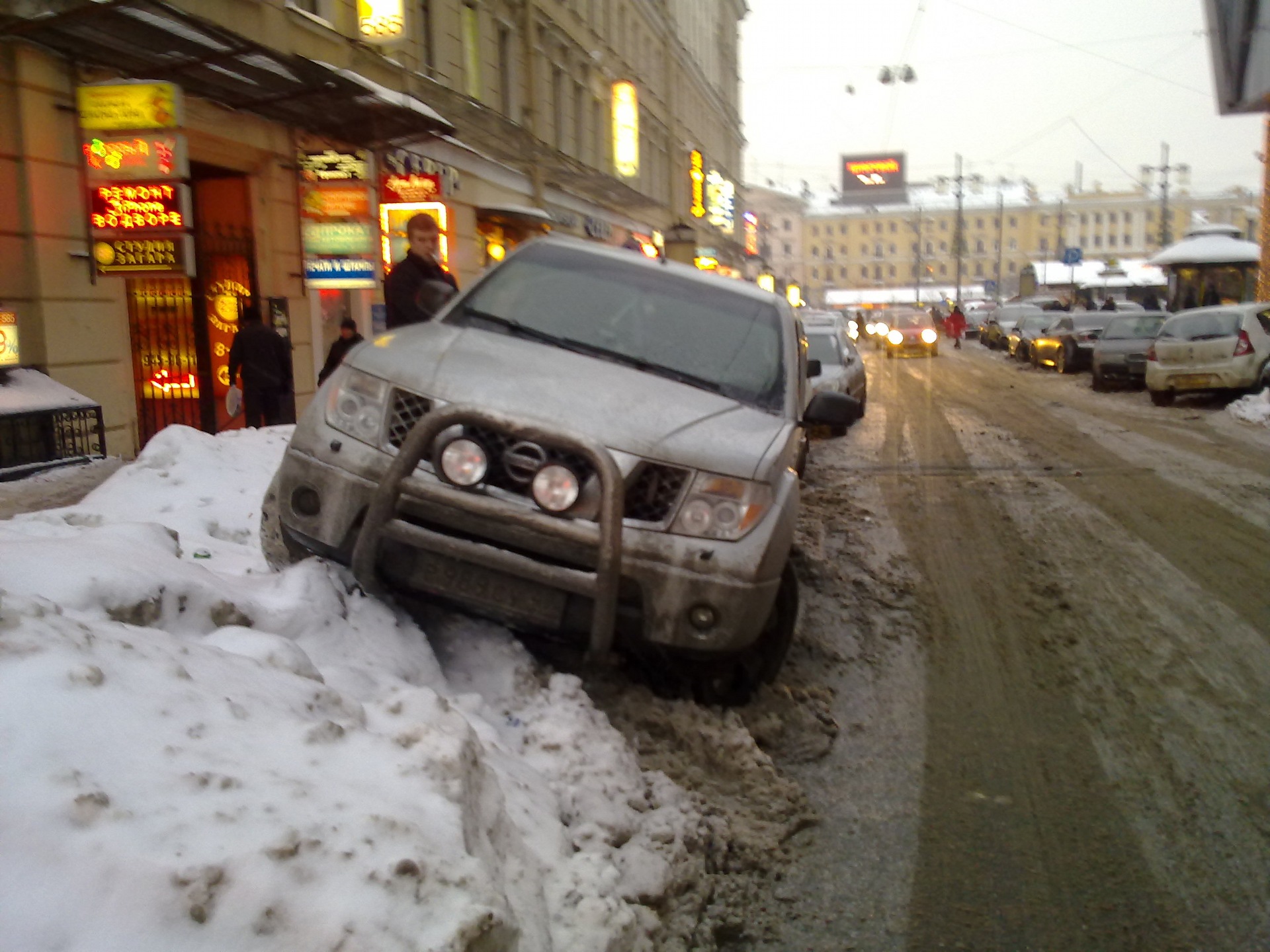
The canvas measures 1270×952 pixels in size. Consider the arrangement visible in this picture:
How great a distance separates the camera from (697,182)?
44000 mm

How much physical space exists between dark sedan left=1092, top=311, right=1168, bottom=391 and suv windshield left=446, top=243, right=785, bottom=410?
723 inches

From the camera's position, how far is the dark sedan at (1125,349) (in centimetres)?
2180

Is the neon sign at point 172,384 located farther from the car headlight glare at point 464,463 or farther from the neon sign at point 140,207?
the car headlight glare at point 464,463

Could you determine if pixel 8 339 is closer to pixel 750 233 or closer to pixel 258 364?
pixel 258 364

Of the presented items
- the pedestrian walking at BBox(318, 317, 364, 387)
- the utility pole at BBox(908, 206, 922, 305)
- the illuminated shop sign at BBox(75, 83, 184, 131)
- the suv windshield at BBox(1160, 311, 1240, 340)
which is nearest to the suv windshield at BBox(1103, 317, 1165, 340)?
the suv windshield at BBox(1160, 311, 1240, 340)

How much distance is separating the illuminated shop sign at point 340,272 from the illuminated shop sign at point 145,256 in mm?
3985

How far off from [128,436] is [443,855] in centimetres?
1023

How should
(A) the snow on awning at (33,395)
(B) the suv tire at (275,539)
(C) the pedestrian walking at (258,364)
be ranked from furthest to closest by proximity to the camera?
(C) the pedestrian walking at (258,364), (A) the snow on awning at (33,395), (B) the suv tire at (275,539)

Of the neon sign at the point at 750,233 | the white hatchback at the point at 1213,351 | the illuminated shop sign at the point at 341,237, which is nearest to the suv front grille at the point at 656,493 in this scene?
the illuminated shop sign at the point at 341,237

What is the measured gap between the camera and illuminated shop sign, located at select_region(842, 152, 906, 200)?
89.4 m

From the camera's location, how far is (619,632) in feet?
12.9

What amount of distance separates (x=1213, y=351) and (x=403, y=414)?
16.8 metres

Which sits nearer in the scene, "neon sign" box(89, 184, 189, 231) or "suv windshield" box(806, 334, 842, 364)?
"neon sign" box(89, 184, 189, 231)

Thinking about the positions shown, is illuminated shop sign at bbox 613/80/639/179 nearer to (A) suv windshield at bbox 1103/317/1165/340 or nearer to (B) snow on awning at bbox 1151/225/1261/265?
(A) suv windshield at bbox 1103/317/1165/340
